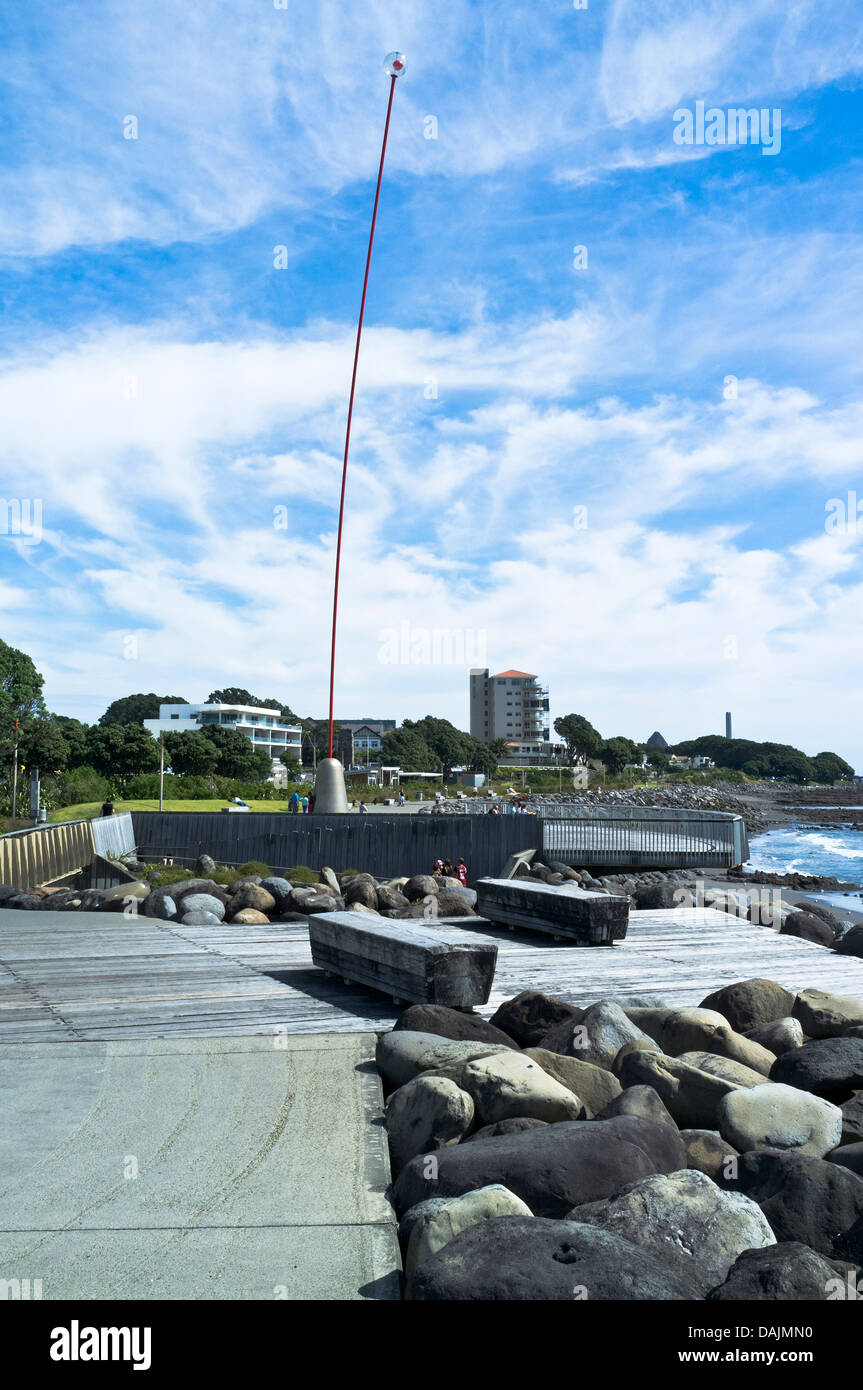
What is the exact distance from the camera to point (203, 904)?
1346 cm

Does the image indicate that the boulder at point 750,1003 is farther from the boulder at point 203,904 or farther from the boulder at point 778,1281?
the boulder at point 203,904

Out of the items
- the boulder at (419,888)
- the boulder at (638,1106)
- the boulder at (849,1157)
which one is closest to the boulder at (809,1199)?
the boulder at (849,1157)

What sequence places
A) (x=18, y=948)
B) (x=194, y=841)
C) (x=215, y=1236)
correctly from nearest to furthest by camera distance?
(x=215, y=1236) < (x=18, y=948) < (x=194, y=841)

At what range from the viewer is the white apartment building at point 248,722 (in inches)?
5374

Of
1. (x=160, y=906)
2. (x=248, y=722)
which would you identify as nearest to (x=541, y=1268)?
(x=160, y=906)

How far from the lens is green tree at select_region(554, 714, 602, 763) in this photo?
478 ft

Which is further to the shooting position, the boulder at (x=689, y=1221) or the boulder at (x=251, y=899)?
the boulder at (x=251, y=899)

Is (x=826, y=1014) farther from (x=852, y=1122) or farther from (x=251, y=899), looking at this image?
(x=251, y=899)

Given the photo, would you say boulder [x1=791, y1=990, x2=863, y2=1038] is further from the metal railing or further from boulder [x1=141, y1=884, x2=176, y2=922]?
the metal railing

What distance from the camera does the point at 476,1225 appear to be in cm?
391

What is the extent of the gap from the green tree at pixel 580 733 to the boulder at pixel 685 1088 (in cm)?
14060
